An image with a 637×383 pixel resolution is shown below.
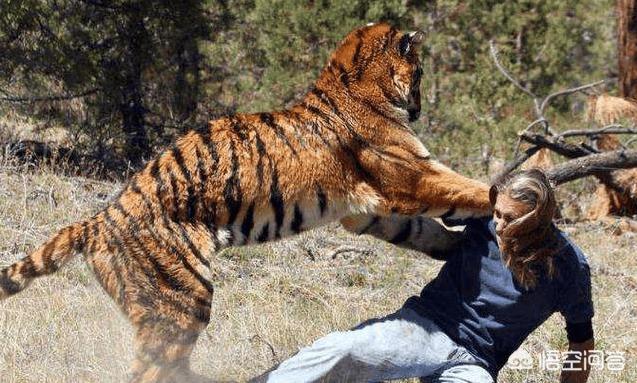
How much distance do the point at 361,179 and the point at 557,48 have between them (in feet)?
30.5

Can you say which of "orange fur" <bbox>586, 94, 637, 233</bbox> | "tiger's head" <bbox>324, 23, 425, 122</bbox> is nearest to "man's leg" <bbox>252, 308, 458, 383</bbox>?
"tiger's head" <bbox>324, 23, 425, 122</bbox>

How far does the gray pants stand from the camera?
14.0 ft

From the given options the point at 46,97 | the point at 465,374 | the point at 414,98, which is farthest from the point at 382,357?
the point at 46,97

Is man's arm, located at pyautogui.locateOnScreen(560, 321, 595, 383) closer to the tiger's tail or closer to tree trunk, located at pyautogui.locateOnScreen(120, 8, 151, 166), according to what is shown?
the tiger's tail

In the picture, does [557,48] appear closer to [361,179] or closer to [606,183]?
[606,183]

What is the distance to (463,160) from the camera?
34.6 feet

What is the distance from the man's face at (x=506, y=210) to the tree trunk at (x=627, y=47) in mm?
7034

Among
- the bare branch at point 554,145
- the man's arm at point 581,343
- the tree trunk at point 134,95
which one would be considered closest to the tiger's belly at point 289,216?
the man's arm at point 581,343

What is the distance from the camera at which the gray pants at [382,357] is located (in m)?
4.28

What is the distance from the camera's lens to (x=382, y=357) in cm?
431

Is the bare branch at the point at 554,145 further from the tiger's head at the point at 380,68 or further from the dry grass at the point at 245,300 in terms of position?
the tiger's head at the point at 380,68

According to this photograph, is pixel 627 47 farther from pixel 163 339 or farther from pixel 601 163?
pixel 163 339

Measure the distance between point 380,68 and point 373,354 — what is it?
1786 millimetres

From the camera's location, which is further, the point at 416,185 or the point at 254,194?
the point at 416,185
